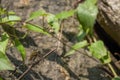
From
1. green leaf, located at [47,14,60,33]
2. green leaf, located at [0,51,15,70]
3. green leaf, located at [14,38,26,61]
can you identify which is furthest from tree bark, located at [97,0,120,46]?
green leaf, located at [0,51,15,70]

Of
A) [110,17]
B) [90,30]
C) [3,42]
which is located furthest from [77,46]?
[3,42]

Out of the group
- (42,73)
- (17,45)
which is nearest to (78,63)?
(42,73)

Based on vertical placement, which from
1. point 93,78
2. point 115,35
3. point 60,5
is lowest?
point 93,78

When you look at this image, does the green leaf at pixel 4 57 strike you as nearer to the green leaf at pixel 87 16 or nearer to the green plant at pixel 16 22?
the green plant at pixel 16 22

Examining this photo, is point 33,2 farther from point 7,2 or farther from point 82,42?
point 82,42

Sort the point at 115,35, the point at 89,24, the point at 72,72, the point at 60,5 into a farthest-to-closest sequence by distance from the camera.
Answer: the point at 60,5 < the point at 115,35 < the point at 72,72 < the point at 89,24

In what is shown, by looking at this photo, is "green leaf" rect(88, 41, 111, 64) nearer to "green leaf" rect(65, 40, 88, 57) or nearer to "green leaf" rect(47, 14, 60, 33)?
"green leaf" rect(65, 40, 88, 57)

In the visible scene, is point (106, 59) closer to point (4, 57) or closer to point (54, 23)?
point (54, 23)

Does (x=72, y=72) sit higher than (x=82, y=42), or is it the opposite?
(x=82, y=42)
